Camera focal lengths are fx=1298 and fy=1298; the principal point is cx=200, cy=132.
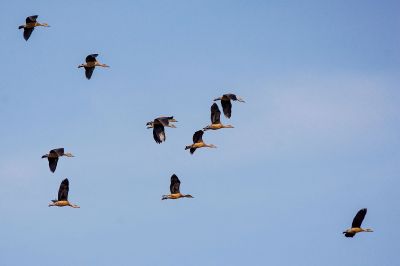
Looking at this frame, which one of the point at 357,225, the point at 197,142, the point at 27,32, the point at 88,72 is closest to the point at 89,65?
the point at 88,72

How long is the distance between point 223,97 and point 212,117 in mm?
2789

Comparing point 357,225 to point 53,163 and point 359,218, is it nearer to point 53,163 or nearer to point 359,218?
point 359,218

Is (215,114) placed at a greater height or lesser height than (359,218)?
greater

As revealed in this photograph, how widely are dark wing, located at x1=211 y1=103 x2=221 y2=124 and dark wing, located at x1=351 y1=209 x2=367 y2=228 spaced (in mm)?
8858

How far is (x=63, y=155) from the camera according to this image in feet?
202

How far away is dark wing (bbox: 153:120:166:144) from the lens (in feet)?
192

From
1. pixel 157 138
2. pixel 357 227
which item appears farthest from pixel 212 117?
pixel 357 227

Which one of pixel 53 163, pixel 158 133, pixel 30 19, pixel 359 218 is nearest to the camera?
pixel 359 218

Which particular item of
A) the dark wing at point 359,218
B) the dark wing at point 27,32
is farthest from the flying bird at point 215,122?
the dark wing at point 27,32

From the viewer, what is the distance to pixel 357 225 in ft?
191

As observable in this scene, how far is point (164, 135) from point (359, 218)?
953 cm

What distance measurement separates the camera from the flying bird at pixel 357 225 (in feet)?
188

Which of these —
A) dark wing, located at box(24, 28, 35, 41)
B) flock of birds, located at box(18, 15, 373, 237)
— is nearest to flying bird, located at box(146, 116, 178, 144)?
flock of birds, located at box(18, 15, 373, 237)

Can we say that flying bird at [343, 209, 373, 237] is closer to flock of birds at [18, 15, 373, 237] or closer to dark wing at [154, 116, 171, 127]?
flock of birds at [18, 15, 373, 237]
